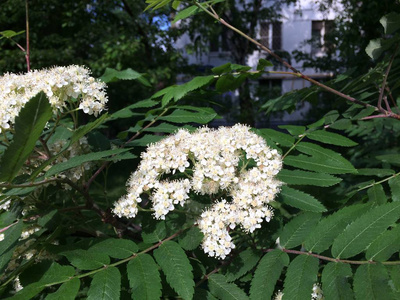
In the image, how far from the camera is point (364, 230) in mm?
1064

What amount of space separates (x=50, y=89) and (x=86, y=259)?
0.53m

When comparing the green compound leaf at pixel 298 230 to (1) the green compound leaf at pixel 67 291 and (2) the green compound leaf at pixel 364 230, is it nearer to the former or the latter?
(2) the green compound leaf at pixel 364 230

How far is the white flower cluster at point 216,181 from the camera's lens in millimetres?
1125

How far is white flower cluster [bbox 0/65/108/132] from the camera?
3.85ft

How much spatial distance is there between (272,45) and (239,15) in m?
7.58

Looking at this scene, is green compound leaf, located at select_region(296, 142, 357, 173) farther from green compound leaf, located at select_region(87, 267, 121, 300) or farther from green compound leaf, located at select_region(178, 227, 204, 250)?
green compound leaf, located at select_region(87, 267, 121, 300)

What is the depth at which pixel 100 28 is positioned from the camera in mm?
7996

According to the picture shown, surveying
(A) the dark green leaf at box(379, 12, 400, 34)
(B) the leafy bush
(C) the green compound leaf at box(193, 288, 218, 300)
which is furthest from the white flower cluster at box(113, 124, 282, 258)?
(A) the dark green leaf at box(379, 12, 400, 34)

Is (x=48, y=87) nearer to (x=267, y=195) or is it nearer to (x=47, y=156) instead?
(x=47, y=156)

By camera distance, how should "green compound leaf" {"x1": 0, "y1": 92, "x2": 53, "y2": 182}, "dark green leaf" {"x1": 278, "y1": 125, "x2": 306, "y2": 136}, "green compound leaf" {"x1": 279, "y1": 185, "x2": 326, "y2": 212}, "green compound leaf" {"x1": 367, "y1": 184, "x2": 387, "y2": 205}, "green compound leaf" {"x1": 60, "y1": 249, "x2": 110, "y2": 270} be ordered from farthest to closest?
"dark green leaf" {"x1": 278, "y1": 125, "x2": 306, "y2": 136} < "green compound leaf" {"x1": 367, "y1": 184, "x2": 387, "y2": 205} < "green compound leaf" {"x1": 279, "y1": 185, "x2": 326, "y2": 212} < "green compound leaf" {"x1": 60, "y1": 249, "x2": 110, "y2": 270} < "green compound leaf" {"x1": 0, "y1": 92, "x2": 53, "y2": 182}

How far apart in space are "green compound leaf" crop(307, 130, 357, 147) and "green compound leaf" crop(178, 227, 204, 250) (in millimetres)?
643

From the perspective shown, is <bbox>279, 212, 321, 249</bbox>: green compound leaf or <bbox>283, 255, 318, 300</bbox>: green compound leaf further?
<bbox>279, 212, 321, 249</bbox>: green compound leaf

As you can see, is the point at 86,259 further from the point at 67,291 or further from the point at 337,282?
the point at 337,282

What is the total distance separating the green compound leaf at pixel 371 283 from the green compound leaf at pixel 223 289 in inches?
12.2
